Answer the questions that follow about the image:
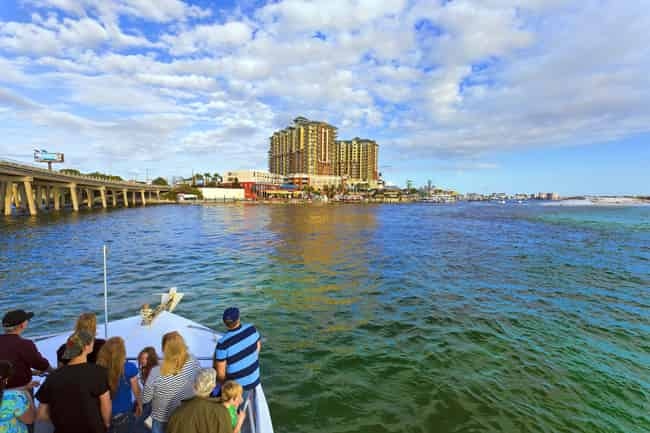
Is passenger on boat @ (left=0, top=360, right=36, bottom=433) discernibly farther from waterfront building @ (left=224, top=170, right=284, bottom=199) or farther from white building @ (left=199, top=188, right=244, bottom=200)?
waterfront building @ (left=224, top=170, right=284, bottom=199)

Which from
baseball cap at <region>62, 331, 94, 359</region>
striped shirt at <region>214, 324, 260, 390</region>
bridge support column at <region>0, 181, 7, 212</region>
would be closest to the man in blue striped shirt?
striped shirt at <region>214, 324, 260, 390</region>

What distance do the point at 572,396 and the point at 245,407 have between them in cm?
686

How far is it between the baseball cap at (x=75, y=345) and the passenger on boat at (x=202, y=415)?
4.18ft

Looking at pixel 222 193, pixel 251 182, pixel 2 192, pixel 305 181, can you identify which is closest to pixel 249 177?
pixel 251 182

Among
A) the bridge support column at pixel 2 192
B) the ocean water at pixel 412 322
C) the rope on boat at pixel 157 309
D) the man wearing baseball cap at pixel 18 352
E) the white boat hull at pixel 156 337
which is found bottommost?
the ocean water at pixel 412 322

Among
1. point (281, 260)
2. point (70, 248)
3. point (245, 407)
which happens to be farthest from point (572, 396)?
point (70, 248)

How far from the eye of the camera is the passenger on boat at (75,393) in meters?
3.13

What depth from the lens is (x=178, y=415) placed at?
3.02 m

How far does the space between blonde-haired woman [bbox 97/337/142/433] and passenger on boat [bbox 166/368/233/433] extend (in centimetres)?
128

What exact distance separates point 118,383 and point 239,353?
1482mm

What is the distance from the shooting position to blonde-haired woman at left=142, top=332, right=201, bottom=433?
3564mm

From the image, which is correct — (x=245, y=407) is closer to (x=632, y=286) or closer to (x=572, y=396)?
(x=572, y=396)

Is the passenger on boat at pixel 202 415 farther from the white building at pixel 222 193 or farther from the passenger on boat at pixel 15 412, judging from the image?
the white building at pixel 222 193

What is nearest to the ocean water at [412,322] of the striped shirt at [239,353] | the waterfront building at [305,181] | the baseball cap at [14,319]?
the striped shirt at [239,353]
